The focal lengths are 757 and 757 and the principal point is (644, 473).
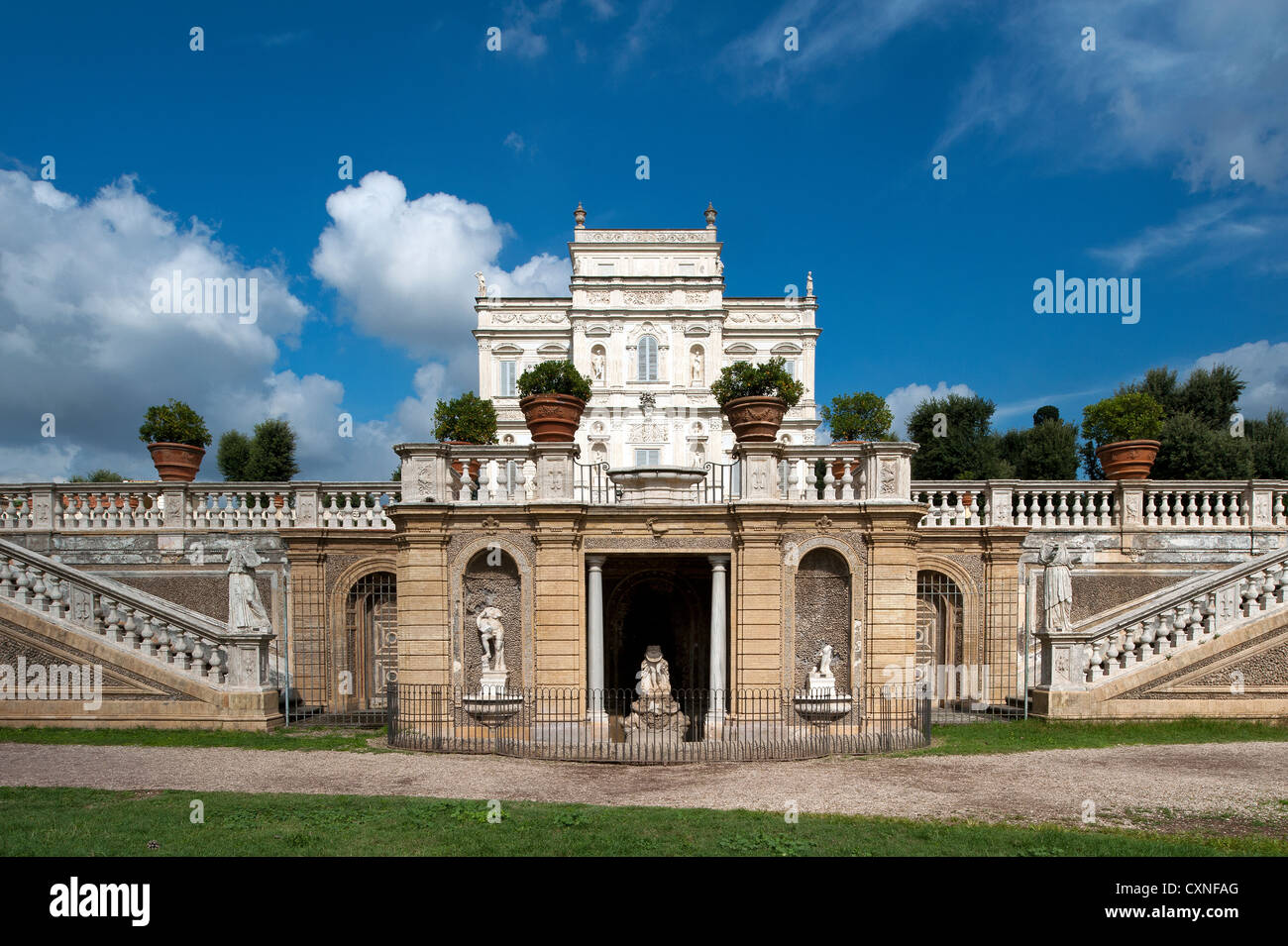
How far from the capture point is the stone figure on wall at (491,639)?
40.8 ft

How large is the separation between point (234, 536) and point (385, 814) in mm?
10478

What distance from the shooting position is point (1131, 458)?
16.0 metres

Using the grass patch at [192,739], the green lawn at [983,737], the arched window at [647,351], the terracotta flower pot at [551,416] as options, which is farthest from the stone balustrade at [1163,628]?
the arched window at [647,351]

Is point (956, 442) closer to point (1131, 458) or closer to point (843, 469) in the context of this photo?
point (1131, 458)

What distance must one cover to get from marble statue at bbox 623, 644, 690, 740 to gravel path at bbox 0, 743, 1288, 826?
195cm

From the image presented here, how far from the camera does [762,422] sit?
1284 cm

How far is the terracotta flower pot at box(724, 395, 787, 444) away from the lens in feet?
41.9

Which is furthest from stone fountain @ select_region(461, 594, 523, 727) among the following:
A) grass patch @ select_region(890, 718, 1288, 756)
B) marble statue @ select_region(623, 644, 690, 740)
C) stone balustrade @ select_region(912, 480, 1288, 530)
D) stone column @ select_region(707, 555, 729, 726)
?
stone balustrade @ select_region(912, 480, 1288, 530)

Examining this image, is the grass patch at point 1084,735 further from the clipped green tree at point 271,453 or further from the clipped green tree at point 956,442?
the clipped green tree at point 271,453

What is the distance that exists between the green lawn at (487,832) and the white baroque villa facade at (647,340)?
39.3m

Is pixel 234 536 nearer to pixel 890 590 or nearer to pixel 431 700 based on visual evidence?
pixel 431 700

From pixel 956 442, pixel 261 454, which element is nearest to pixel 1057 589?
pixel 956 442
